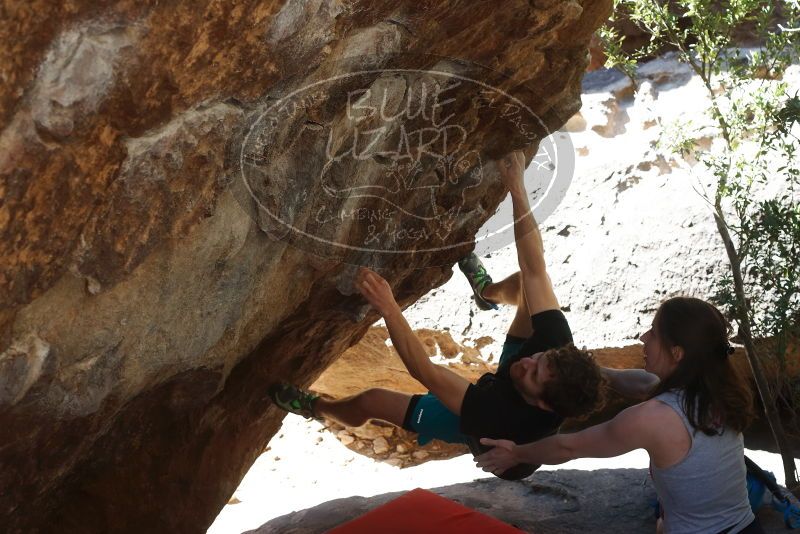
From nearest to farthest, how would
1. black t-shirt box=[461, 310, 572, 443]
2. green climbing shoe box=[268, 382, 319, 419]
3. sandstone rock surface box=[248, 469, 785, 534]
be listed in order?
black t-shirt box=[461, 310, 572, 443] → sandstone rock surface box=[248, 469, 785, 534] → green climbing shoe box=[268, 382, 319, 419]

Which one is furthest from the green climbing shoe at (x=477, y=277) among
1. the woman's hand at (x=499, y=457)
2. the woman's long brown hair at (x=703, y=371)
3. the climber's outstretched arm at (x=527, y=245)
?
the woman's long brown hair at (x=703, y=371)

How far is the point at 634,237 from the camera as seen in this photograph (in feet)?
28.7

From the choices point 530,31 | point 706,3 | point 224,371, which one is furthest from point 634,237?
point 224,371

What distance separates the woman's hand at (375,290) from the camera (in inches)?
176

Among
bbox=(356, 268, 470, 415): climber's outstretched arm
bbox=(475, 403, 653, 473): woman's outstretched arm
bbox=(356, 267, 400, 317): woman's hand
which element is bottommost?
bbox=(475, 403, 653, 473): woman's outstretched arm

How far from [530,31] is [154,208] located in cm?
223

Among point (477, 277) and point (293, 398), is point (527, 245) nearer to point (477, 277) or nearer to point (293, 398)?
point (477, 277)

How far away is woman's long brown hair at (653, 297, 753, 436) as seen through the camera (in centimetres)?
367

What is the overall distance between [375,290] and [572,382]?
1.13 metres

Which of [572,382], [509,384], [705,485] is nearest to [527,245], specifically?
[509,384]

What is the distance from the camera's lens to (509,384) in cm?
459

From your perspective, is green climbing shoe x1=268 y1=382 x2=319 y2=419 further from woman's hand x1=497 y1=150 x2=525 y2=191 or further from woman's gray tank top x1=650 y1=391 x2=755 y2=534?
woman's gray tank top x1=650 y1=391 x2=755 y2=534

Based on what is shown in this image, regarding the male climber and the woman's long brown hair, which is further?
the male climber

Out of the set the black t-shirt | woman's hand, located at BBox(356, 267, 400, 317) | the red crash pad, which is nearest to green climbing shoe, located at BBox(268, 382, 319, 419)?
woman's hand, located at BBox(356, 267, 400, 317)
